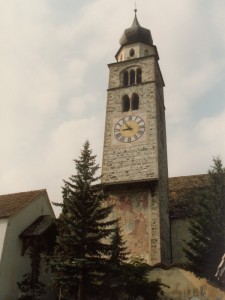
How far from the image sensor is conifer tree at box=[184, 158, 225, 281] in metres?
18.1

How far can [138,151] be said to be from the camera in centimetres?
2458

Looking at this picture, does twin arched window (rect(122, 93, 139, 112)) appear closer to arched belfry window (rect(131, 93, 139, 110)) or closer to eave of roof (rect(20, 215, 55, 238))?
arched belfry window (rect(131, 93, 139, 110))

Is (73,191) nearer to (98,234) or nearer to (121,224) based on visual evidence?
(98,234)

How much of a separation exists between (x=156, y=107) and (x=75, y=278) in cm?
1367

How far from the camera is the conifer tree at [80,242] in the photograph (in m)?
15.8

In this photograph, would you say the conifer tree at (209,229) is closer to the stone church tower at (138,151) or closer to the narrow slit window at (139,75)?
the stone church tower at (138,151)

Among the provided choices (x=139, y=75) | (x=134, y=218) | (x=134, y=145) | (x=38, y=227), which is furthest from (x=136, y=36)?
(x=38, y=227)

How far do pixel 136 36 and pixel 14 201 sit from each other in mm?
16560

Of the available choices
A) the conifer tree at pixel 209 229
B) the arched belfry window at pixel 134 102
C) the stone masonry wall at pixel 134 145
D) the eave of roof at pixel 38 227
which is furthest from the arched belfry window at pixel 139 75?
the eave of roof at pixel 38 227

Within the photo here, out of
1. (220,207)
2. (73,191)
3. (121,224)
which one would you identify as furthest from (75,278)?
(220,207)

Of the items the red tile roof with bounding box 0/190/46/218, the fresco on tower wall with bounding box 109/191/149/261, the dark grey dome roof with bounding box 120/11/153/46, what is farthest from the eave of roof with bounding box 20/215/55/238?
the dark grey dome roof with bounding box 120/11/153/46

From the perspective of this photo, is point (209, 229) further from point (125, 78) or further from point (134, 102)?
point (125, 78)

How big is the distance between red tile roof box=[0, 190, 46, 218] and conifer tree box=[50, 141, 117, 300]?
173 inches

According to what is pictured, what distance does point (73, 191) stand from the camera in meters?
17.3
